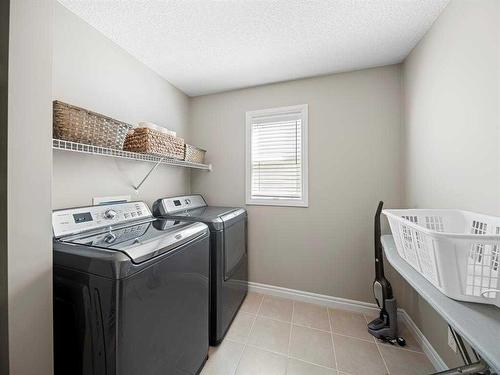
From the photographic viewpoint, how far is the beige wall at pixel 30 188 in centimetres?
79

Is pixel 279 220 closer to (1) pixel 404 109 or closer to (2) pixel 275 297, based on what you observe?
(2) pixel 275 297

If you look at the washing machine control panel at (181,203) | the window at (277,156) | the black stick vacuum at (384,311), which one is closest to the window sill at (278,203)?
the window at (277,156)

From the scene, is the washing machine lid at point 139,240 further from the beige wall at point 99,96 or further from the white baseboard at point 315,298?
the white baseboard at point 315,298

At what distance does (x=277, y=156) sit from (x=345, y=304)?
1660mm

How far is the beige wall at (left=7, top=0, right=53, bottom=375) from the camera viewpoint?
0.79 metres

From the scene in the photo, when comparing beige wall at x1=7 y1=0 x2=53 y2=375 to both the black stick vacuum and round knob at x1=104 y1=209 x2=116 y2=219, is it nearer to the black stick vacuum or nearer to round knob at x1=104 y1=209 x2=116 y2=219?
round knob at x1=104 y1=209 x2=116 y2=219

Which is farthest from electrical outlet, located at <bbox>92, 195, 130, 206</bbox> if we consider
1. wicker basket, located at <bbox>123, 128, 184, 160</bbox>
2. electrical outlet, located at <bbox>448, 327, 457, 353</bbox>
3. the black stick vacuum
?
electrical outlet, located at <bbox>448, 327, 457, 353</bbox>

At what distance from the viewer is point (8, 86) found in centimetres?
78

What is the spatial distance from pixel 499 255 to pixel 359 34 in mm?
1587

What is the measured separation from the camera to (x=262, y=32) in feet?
4.86

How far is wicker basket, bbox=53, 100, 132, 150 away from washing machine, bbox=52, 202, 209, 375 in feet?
1.40

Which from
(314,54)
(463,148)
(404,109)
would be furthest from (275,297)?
(314,54)

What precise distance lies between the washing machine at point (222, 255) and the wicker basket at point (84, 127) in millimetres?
719

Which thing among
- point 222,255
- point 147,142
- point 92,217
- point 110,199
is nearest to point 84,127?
point 147,142
